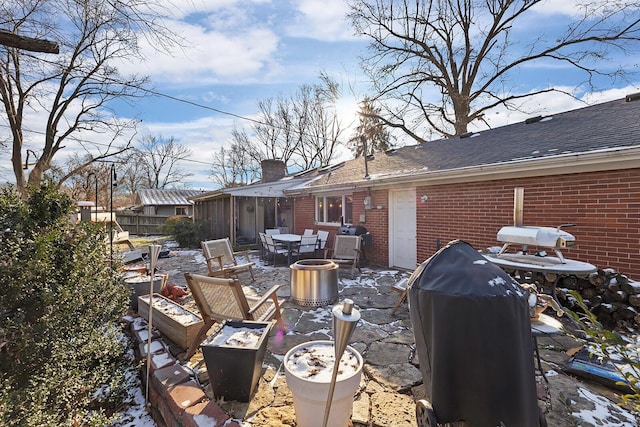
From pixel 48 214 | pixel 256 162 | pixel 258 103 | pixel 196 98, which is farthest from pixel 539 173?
pixel 256 162

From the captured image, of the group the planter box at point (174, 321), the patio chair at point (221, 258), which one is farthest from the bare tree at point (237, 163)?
the planter box at point (174, 321)

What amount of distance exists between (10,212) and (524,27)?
1702 centimetres

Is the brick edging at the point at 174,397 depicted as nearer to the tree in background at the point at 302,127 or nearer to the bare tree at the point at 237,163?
the tree in background at the point at 302,127

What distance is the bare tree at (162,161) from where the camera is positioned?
3191cm

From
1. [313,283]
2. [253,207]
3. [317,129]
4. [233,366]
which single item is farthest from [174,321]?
[317,129]

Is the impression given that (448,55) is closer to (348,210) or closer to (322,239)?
(348,210)

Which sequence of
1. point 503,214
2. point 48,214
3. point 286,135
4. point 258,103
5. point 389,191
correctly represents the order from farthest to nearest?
point 286,135 < point 258,103 < point 389,191 < point 503,214 < point 48,214

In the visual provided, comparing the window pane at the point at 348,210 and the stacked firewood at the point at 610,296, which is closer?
the stacked firewood at the point at 610,296

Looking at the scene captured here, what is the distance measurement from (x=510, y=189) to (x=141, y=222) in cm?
2287

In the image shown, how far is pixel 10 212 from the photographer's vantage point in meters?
2.15

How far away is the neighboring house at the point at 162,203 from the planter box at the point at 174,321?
2269 cm

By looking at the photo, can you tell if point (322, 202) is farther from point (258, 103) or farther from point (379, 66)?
point (258, 103)

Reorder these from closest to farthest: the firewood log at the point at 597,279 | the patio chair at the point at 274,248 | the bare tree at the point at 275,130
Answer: the firewood log at the point at 597,279
the patio chair at the point at 274,248
the bare tree at the point at 275,130

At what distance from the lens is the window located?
9.39 meters
